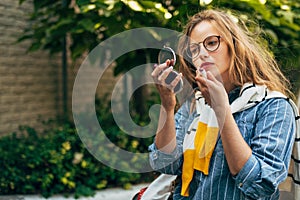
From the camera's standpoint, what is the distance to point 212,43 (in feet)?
5.11

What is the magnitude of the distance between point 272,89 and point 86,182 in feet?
8.71

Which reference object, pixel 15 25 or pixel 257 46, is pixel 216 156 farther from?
pixel 15 25

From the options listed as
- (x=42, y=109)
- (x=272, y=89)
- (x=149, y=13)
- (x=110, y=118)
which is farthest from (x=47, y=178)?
(x=272, y=89)

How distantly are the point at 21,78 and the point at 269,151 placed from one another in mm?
4451

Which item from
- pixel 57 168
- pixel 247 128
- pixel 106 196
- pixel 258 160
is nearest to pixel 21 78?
pixel 57 168

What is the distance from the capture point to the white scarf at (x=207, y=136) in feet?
5.01

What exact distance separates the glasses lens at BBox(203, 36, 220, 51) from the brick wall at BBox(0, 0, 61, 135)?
3808 mm

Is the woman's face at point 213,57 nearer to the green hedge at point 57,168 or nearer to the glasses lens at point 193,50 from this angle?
the glasses lens at point 193,50

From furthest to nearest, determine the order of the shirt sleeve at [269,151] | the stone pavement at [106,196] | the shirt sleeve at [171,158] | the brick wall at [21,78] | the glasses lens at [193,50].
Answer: the brick wall at [21,78] → the stone pavement at [106,196] → the shirt sleeve at [171,158] → the glasses lens at [193,50] → the shirt sleeve at [269,151]

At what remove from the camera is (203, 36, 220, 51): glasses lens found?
1.55 meters

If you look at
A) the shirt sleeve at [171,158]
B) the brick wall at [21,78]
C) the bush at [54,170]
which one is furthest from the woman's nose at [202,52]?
the brick wall at [21,78]

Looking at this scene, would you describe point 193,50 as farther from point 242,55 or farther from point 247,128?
point 247,128

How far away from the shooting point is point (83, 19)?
3830 mm

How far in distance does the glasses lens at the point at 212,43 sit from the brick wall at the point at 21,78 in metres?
3.81
